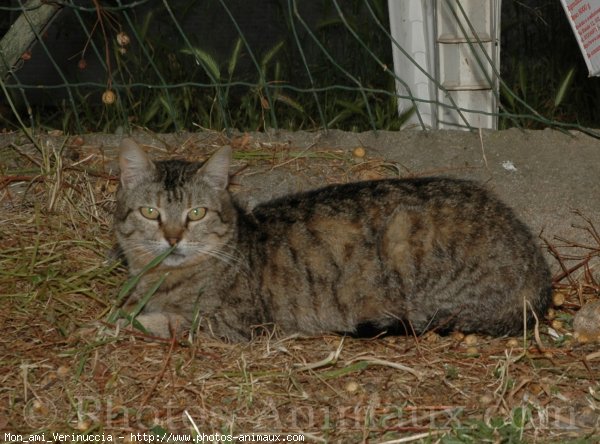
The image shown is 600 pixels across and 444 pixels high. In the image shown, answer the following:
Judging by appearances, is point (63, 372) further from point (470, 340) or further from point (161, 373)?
point (470, 340)

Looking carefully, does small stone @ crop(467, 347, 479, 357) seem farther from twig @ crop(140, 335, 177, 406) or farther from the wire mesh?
the wire mesh

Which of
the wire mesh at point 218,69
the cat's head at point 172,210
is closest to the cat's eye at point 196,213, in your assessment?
the cat's head at point 172,210

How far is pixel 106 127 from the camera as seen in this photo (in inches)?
213

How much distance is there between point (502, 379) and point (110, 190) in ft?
7.49

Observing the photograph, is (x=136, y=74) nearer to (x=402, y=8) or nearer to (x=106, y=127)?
(x=106, y=127)

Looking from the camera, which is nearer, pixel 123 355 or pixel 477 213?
pixel 123 355

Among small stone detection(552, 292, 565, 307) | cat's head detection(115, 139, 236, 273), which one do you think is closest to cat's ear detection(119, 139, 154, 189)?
cat's head detection(115, 139, 236, 273)

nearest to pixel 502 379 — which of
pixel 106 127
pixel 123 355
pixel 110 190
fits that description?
pixel 123 355

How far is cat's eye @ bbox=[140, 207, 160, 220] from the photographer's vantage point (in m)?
3.79

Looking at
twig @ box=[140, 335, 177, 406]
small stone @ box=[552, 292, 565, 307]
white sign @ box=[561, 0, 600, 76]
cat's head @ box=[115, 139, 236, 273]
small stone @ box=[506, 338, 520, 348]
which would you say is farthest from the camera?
white sign @ box=[561, 0, 600, 76]

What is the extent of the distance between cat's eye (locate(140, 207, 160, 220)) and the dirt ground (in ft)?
1.49

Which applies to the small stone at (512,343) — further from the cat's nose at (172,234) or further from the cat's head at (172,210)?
the cat's nose at (172,234)

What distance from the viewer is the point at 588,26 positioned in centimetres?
438

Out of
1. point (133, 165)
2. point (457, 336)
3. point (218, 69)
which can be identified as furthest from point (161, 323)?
point (218, 69)
